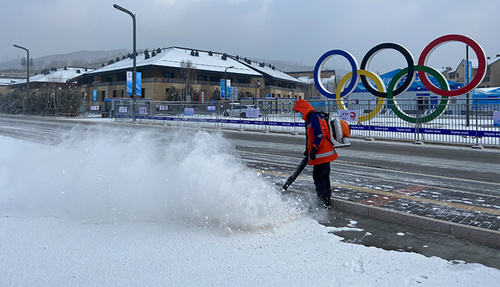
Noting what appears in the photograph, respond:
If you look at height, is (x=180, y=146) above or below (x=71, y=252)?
above

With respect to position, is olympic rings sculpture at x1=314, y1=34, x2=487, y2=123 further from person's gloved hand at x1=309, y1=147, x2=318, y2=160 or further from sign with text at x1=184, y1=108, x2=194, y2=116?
person's gloved hand at x1=309, y1=147, x2=318, y2=160

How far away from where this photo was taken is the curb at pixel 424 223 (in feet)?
15.6

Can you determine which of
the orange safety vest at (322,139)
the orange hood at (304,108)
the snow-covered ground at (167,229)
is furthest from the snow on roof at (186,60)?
the orange safety vest at (322,139)

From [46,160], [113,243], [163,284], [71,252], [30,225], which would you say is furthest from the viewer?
[46,160]

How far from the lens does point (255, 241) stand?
467 cm

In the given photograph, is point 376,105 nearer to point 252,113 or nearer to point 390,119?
point 390,119

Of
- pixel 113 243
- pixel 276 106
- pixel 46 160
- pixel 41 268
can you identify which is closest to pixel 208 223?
pixel 113 243

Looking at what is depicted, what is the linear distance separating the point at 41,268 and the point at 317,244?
2829mm

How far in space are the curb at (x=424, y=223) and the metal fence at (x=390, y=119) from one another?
501 inches

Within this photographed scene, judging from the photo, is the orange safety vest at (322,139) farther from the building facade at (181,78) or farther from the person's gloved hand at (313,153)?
the building facade at (181,78)

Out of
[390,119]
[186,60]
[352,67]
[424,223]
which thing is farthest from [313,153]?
[186,60]

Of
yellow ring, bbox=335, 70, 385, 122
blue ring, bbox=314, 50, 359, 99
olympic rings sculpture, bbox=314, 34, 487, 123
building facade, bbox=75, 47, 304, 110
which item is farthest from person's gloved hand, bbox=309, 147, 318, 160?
building facade, bbox=75, 47, 304, 110

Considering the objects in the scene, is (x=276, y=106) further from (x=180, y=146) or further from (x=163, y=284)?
(x=163, y=284)

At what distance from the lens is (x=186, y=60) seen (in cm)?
7119
